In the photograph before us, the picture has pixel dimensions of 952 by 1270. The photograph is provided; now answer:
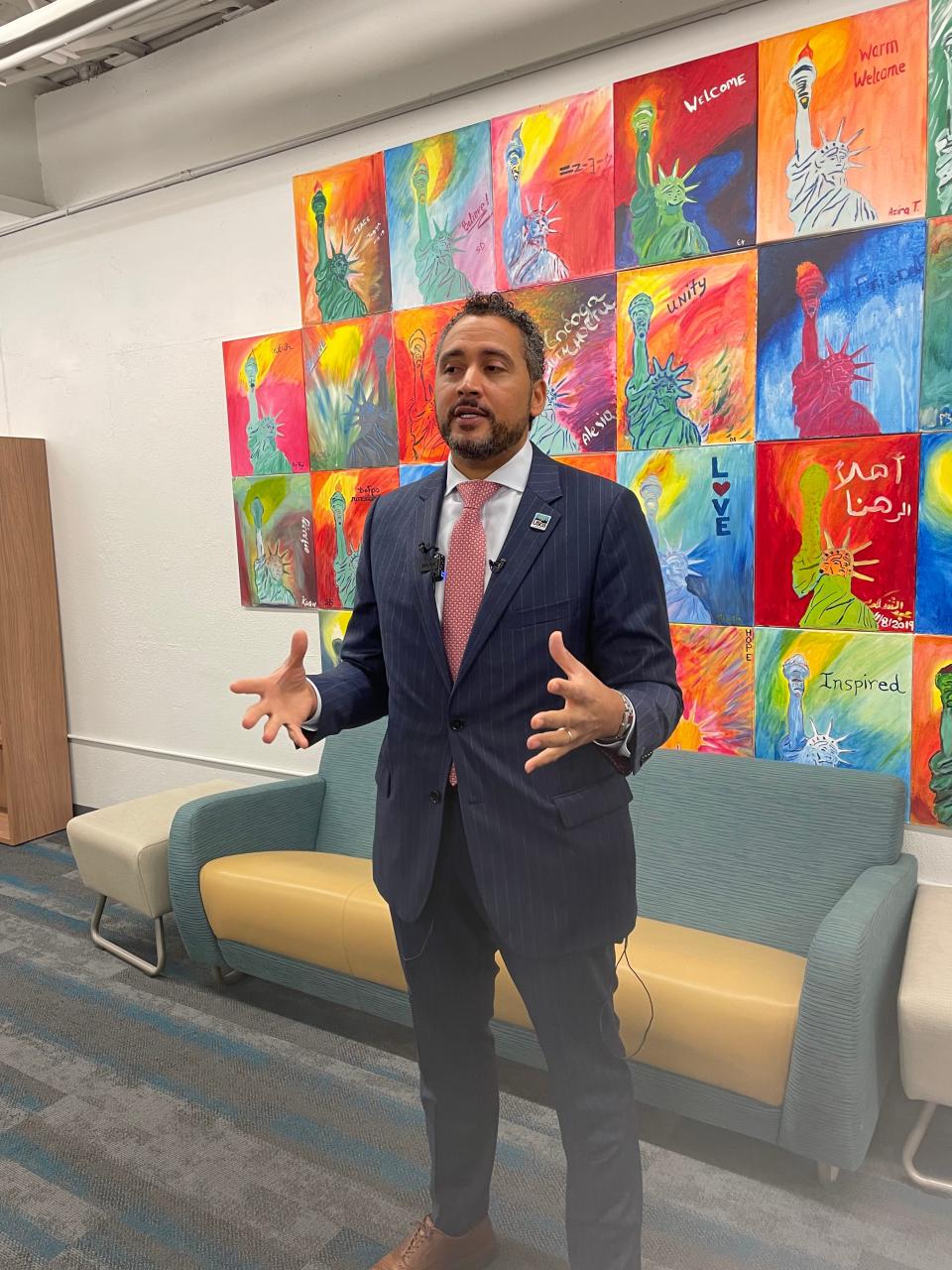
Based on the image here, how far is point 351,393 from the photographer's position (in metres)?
3.37

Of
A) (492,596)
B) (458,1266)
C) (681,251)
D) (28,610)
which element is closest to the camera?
(492,596)

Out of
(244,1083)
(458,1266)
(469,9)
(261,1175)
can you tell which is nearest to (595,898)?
(458,1266)

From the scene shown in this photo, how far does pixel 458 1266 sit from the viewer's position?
1.81m

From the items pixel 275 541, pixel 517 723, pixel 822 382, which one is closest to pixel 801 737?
pixel 822 382

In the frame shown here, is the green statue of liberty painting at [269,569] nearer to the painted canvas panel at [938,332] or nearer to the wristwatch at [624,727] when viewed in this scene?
the painted canvas panel at [938,332]

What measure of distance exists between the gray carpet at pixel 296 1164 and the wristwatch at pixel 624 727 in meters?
1.17

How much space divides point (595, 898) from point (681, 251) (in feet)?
6.17

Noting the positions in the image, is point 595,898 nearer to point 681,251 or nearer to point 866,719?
point 866,719

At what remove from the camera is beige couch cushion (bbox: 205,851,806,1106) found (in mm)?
1978

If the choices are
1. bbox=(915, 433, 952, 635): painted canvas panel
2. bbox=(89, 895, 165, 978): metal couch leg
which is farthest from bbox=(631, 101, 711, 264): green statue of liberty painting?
bbox=(89, 895, 165, 978): metal couch leg

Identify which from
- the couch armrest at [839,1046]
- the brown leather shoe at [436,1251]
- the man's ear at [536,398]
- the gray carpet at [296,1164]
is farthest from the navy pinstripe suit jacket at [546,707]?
the gray carpet at [296,1164]

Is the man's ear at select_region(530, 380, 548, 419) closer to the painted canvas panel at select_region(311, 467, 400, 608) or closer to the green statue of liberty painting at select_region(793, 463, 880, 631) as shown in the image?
the green statue of liberty painting at select_region(793, 463, 880, 631)

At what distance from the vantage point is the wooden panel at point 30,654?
14.3 feet

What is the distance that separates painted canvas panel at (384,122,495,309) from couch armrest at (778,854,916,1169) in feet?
7.12
